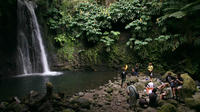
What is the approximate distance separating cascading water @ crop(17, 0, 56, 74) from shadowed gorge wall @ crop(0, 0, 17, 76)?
1.45 ft

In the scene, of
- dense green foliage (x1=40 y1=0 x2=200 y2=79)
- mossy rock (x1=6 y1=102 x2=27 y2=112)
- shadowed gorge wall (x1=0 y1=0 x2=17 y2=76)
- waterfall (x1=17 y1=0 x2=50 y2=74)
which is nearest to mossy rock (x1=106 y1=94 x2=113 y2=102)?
mossy rock (x1=6 y1=102 x2=27 y2=112)

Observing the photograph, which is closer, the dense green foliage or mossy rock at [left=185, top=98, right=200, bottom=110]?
mossy rock at [left=185, top=98, right=200, bottom=110]

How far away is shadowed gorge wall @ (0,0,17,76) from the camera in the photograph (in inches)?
467

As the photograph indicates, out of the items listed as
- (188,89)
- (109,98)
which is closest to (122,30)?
(109,98)

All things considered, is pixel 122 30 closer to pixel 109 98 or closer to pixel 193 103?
pixel 109 98

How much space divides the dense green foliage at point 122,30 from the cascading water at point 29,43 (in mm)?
1882

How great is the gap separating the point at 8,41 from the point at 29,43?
1757 mm

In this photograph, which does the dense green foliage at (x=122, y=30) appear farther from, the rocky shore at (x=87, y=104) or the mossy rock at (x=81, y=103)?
the mossy rock at (x=81, y=103)

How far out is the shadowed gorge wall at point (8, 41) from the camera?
11849mm

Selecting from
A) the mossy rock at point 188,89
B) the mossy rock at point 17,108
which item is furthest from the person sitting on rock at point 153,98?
the mossy rock at point 17,108

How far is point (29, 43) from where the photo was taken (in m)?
13.9

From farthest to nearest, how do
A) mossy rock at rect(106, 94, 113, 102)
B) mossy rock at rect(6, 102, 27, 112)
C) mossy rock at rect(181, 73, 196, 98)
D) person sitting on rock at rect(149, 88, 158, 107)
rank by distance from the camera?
1. mossy rock at rect(106, 94, 113, 102)
2. mossy rock at rect(181, 73, 196, 98)
3. person sitting on rock at rect(149, 88, 158, 107)
4. mossy rock at rect(6, 102, 27, 112)

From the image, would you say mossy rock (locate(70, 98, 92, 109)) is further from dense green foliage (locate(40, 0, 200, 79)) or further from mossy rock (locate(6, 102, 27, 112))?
dense green foliage (locate(40, 0, 200, 79))

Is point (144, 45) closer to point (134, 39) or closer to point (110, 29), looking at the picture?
point (134, 39)
